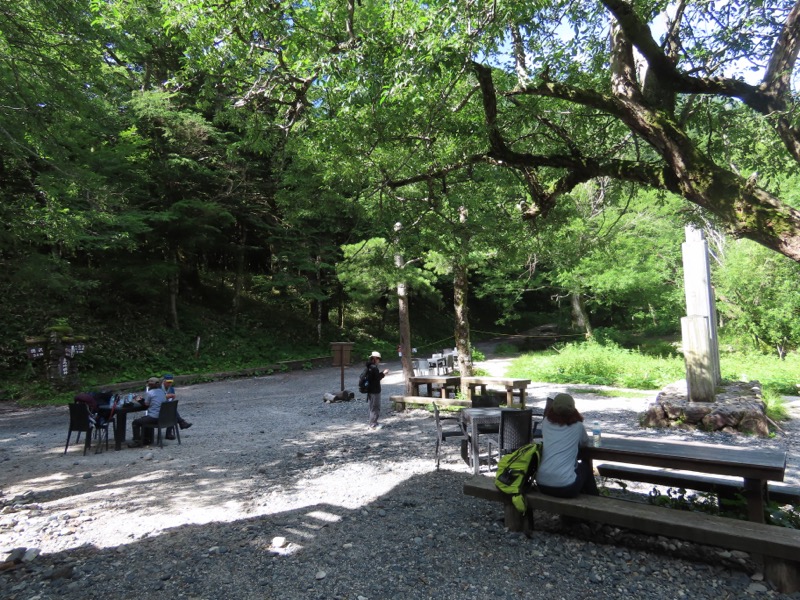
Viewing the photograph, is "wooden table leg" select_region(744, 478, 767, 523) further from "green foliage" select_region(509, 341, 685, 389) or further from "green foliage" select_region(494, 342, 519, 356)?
"green foliage" select_region(494, 342, 519, 356)

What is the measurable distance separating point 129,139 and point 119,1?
1043 centimetres

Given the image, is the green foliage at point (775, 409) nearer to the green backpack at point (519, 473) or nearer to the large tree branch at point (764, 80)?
the large tree branch at point (764, 80)

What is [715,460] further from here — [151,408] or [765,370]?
[765,370]

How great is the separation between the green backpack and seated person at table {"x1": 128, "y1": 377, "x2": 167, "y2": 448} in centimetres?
589

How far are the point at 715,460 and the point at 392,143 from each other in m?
5.03

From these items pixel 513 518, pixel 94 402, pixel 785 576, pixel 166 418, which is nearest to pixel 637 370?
pixel 513 518

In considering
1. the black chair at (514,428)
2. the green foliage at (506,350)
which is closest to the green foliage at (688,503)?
the black chair at (514,428)

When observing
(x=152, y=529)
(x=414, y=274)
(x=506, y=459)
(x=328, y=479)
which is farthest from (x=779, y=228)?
(x=414, y=274)

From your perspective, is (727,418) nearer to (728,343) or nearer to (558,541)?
(558,541)

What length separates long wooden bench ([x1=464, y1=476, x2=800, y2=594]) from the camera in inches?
119

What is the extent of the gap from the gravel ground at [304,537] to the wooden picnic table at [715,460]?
1.70 ft

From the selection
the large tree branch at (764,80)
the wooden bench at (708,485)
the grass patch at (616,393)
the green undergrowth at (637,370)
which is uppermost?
the large tree branch at (764,80)

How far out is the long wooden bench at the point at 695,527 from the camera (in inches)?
119

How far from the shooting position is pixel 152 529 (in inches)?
170
